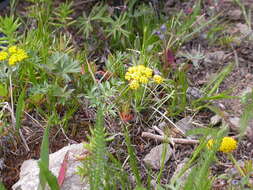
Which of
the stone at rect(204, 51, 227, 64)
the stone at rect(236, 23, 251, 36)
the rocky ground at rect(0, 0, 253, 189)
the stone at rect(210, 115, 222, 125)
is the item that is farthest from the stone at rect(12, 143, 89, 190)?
the stone at rect(236, 23, 251, 36)

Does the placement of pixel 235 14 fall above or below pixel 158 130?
above

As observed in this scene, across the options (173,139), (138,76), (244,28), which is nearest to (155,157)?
(173,139)

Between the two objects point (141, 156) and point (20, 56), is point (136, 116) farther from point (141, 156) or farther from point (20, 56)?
point (20, 56)

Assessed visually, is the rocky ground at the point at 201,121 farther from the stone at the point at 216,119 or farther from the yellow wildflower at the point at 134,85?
the yellow wildflower at the point at 134,85

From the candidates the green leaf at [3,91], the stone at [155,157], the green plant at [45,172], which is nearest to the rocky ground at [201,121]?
the stone at [155,157]

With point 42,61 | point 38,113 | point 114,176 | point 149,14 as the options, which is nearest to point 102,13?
point 149,14

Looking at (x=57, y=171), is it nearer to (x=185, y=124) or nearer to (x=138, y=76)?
(x=138, y=76)
